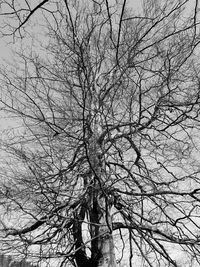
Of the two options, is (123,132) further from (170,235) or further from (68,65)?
(170,235)

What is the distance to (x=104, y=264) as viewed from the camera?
3686 mm

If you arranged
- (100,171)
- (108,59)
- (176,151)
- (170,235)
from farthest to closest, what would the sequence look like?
(108,59)
(176,151)
(170,235)
(100,171)

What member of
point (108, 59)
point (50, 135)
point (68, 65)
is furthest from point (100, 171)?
point (108, 59)

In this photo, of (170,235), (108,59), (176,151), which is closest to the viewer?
(170,235)

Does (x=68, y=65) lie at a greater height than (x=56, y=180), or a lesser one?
greater

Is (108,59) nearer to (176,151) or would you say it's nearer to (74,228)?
(176,151)

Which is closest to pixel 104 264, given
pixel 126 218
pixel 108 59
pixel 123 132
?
pixel 126 218

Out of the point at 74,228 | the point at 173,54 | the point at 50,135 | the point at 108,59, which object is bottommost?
the point at 74,228

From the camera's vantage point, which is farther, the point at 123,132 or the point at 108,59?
the point at 108,59

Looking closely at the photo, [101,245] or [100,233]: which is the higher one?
[100,233]

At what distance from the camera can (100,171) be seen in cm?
366

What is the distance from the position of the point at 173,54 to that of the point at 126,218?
219 cm

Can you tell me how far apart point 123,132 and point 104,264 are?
1.66 m

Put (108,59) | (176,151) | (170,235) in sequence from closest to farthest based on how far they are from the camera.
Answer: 1. (170,235)
2. (176,151)
3. (108,59)
